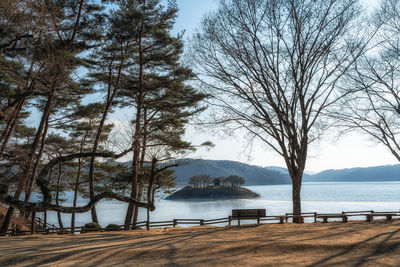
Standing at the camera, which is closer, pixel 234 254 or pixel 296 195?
pixel 234 254

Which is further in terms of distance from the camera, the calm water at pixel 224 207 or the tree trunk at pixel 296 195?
the calm water at pixel 224 207

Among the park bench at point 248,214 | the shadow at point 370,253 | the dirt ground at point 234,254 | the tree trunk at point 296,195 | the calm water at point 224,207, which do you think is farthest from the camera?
the calm water at point 224,207

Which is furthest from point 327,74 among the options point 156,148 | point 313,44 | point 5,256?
point 5,256

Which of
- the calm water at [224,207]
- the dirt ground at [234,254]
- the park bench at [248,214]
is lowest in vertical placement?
the calm water at [224,207]

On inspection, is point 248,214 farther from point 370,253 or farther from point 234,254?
point 370,253

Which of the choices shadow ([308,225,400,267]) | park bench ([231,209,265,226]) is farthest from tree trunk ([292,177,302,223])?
shadow ([308,225,400,267])

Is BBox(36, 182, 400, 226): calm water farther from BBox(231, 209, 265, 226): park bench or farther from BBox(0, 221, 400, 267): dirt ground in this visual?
BBox(0, 221, 400, 267): dirt ground

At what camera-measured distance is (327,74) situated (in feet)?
50.5

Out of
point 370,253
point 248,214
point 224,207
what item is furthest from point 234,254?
point 224,207

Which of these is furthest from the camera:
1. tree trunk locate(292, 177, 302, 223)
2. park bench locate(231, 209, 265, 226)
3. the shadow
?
park bench locate(231, 209, 265, 226)

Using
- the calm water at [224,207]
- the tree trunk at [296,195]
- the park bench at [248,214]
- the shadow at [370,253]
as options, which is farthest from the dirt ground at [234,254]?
the calm water at [224,207]

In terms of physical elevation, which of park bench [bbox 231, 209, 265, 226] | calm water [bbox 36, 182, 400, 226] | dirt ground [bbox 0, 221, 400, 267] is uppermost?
dirt ground [bbox 0, 221, 400, 267]

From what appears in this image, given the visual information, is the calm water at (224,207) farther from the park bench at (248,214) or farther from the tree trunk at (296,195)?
the tree trunk at (296,195)

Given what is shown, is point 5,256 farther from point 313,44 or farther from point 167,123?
point 313,44
